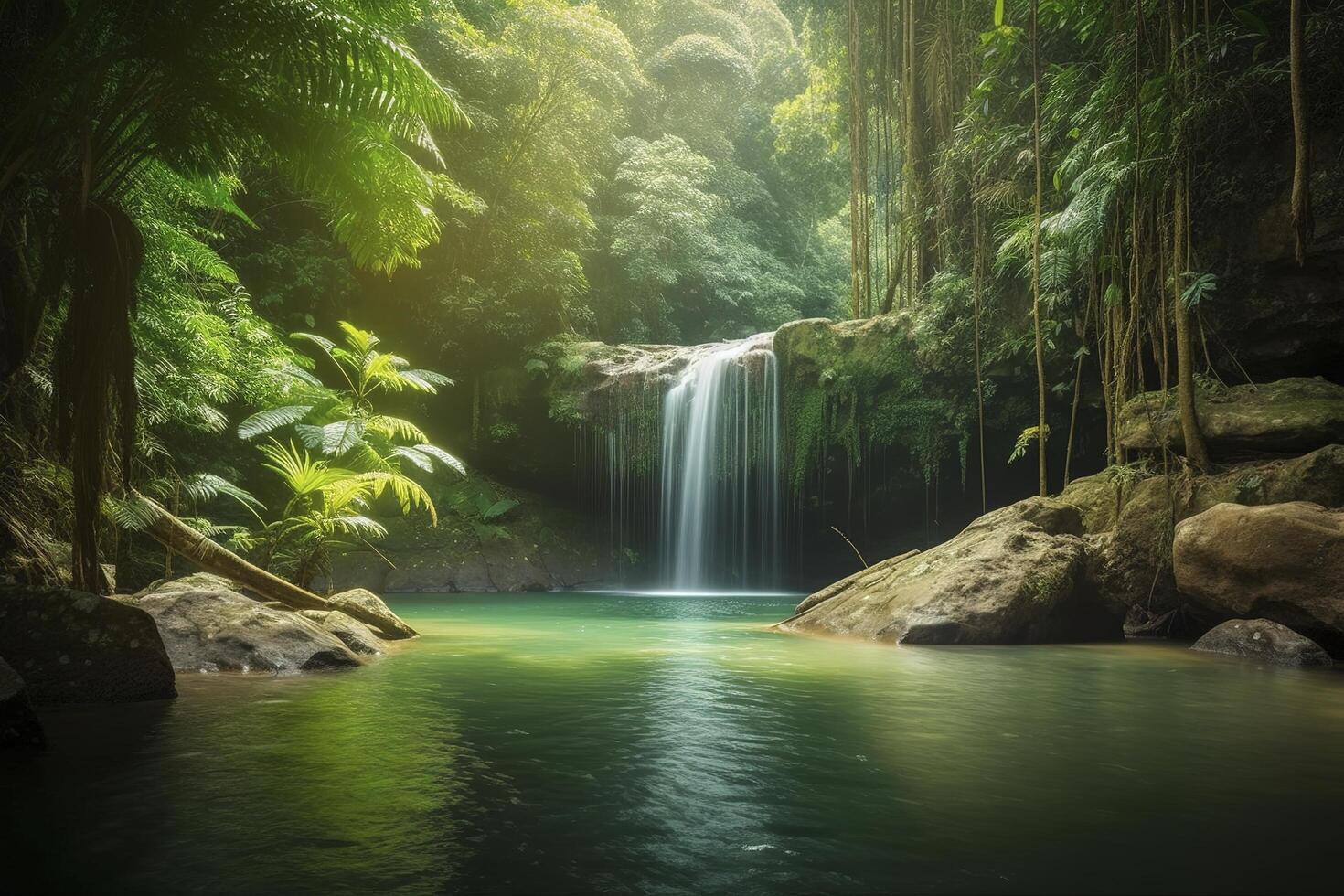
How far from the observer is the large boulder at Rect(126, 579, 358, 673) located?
19.0 feet

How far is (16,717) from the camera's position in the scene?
3354 millimetres

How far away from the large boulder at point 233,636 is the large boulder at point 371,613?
4.81 feet

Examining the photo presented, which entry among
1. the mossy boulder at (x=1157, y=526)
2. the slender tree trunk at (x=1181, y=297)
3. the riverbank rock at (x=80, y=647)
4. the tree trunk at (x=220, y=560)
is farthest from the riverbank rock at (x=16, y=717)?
the slender tree trunk at (x=1181, y=297)

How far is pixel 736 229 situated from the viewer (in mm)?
26719

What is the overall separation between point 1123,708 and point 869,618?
11.9 ft

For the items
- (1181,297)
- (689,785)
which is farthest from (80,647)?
(1181,297)

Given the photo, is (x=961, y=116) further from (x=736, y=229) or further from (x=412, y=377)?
(x=736, y=229)

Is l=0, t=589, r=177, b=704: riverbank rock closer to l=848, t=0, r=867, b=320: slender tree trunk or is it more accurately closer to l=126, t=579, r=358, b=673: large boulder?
l=126, t=579, r=358, b=673: large boulder

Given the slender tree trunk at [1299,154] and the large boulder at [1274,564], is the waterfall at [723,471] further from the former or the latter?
the slender tree trunk at [1299,154]

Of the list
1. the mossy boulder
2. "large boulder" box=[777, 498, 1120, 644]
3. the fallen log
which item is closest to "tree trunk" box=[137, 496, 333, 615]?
the fallen log

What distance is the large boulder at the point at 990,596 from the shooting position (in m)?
7.71

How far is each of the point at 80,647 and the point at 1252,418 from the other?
9203 mm

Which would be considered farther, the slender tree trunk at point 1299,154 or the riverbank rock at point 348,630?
the riverbank rock at point 348,630

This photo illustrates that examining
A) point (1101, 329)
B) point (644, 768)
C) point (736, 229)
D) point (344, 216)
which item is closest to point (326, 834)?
point (644, 768)
